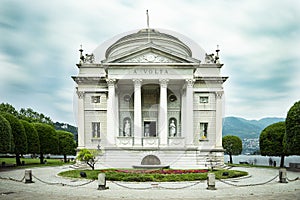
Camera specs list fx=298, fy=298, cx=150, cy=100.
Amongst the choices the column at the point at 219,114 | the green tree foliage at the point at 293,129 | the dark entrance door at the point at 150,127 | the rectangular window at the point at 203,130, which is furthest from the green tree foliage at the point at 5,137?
the green tree foliage at the point at 293,129

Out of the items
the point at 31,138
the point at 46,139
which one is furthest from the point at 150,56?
the point at 46,139

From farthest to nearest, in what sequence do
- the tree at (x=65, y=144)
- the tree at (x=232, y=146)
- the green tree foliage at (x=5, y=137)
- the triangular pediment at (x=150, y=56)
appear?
the tree at (x=65, y=144) → the tree at (x=232, y=146) → the triangular pediment at (x=150, y=56) → the green tree foliage at (x=5, y=137)

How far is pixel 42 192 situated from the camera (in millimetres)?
17453

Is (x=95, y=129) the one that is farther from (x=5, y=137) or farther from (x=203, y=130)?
(x=203, y=130)

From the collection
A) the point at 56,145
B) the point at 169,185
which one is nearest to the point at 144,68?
the point at 169,185

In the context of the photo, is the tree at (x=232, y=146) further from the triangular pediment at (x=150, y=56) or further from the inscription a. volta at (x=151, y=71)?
the inscription a. volta at (x=151, y=71)

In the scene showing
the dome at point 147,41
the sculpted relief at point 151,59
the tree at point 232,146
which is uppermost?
the dome at point 147,41

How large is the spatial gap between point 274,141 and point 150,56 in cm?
2220

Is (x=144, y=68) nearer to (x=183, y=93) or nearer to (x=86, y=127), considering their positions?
(x=183, y=93)

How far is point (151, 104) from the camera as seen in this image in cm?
4131

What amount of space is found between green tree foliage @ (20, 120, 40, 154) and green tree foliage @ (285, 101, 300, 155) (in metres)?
35.3

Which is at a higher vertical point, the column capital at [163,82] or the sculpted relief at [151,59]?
the sculpted relief at [151,59]

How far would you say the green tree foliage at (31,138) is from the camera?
147 ft

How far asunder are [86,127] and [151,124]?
28.9 feet
